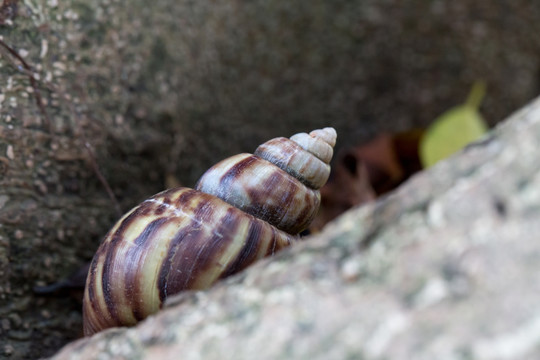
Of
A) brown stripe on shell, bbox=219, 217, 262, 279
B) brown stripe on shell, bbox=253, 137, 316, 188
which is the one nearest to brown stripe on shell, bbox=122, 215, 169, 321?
brown stripe on shell, bbox=219, 217, 262, 279

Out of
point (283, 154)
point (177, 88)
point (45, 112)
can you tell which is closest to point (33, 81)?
point (45, 112)

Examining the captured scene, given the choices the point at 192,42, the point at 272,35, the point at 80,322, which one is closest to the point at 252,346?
the point at 80,322

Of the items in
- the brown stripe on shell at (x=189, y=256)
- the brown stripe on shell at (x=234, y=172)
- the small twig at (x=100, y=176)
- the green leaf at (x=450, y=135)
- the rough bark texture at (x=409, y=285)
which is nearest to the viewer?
the rough bark texture at (x=409, y=285)

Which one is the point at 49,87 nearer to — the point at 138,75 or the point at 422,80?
the point at 138,75

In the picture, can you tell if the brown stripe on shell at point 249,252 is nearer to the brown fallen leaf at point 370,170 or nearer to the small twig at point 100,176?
the small twig at point 100,176

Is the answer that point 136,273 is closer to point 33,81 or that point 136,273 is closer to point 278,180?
point 278,180

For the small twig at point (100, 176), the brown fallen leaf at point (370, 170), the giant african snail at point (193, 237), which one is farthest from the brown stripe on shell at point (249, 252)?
the brown fallen leaf at point (370, 170)

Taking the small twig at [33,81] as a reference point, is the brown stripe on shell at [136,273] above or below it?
below

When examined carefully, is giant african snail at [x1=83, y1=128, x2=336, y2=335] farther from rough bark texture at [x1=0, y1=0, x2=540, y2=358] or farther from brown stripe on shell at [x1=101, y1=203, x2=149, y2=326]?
rough bark texture at [x1=0, y1=0, x2=540, y2=358]
